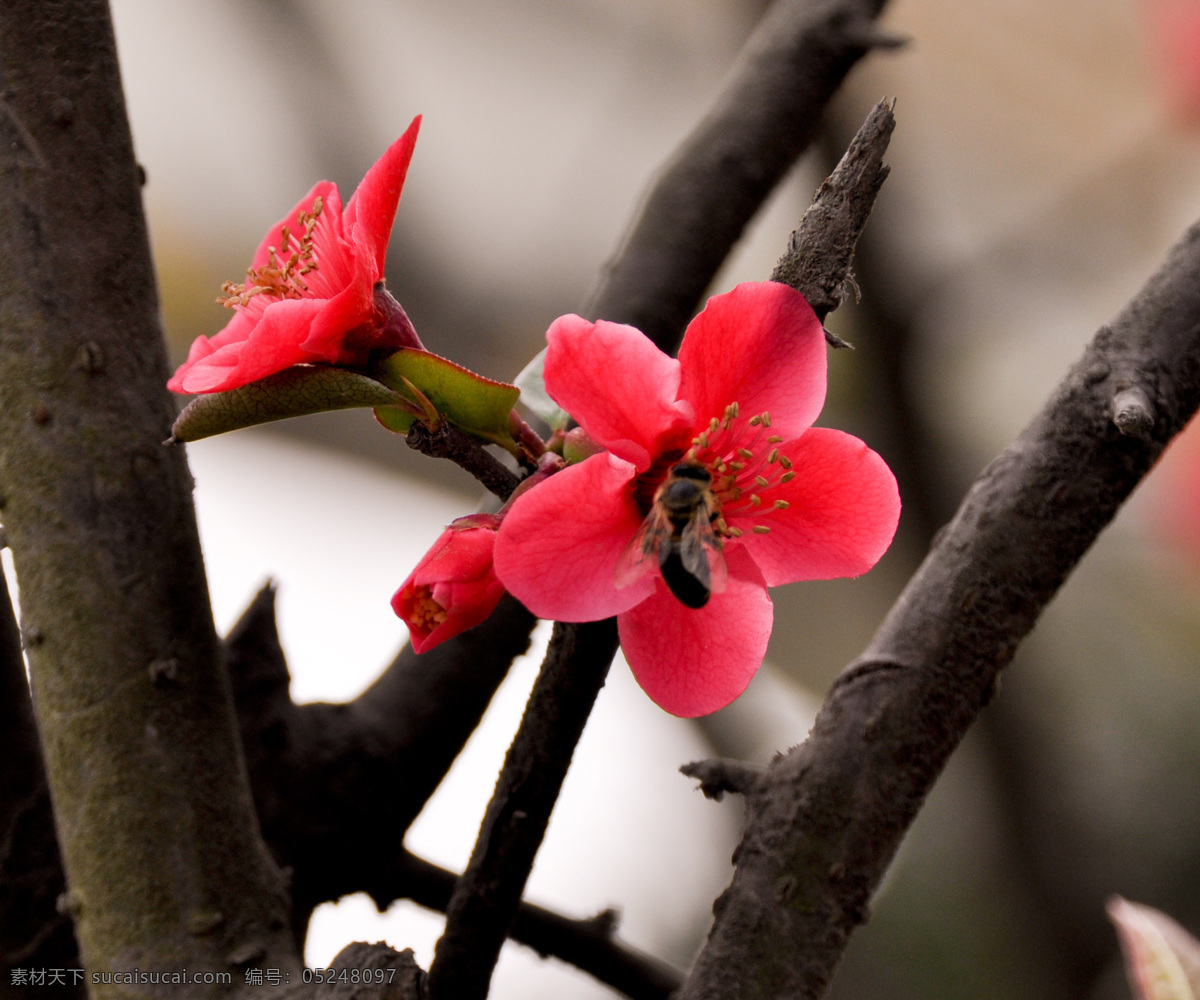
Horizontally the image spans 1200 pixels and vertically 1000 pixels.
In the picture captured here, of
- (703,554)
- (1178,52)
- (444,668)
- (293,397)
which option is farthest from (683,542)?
(1178,52)

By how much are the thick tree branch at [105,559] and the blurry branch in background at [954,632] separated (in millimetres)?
161

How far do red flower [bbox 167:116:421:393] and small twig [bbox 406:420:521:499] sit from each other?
0.03 m

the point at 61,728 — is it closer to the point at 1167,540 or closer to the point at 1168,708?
the point at 1167,540

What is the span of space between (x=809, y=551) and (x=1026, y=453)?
12 cm

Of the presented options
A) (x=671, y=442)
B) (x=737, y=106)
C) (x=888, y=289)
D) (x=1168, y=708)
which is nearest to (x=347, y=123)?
(x=888, y=289)

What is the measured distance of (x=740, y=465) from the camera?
263 mm

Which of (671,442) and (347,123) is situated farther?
(347,123)

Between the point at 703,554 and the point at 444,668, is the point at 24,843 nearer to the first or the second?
the point at 444,668

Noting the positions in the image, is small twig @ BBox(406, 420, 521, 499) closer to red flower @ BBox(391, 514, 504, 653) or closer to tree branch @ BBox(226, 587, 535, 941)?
red flower @ BBox(391, 514, 504, 653)

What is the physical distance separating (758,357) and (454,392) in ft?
0.26

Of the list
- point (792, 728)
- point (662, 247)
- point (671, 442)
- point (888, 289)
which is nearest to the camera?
point (671, 442)

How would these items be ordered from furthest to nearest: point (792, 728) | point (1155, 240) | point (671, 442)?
point (1155, 240)
point (792, 728)
point (671, 442)

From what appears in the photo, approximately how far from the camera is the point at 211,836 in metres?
0.33

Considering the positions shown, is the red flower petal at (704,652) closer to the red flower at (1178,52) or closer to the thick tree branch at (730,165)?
the thick tree branch at (730,165)
